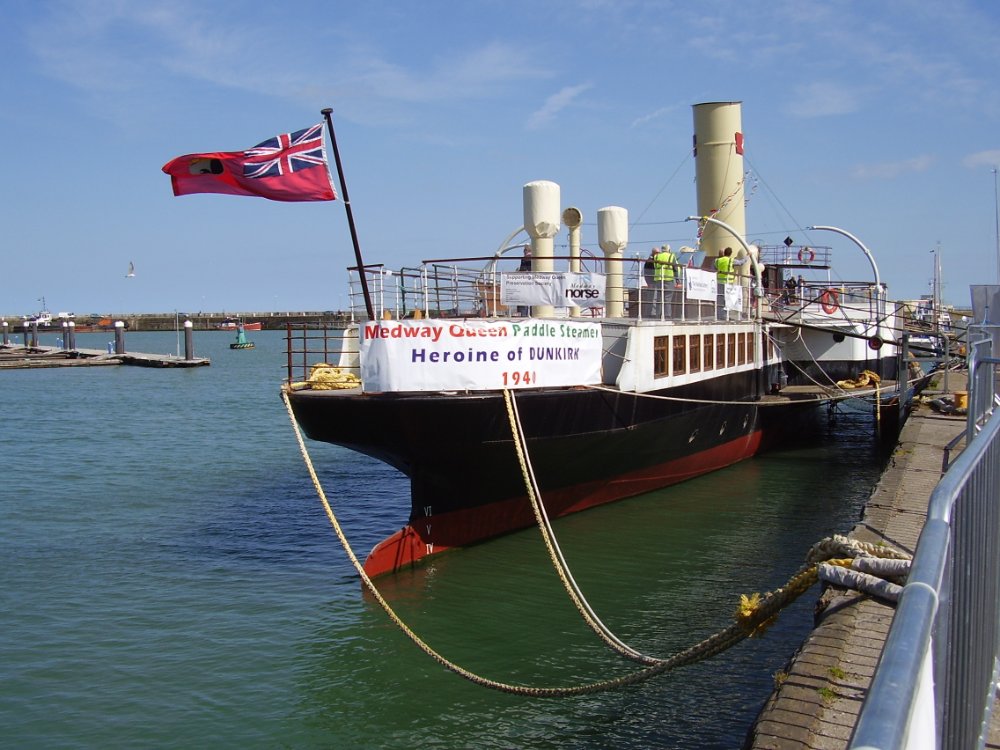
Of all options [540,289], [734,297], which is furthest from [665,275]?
[540,289]

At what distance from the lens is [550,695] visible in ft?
29.6

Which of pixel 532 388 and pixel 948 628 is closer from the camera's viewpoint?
pixel 948 628

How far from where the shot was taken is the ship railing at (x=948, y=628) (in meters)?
1.77

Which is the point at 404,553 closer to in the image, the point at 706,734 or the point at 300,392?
the point at 300,392

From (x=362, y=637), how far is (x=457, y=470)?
3095mm

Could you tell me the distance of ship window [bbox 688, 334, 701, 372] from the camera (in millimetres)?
18506

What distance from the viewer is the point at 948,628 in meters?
2.92

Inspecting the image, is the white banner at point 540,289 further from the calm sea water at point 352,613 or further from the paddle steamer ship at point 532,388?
the calm sea water at point 352,613

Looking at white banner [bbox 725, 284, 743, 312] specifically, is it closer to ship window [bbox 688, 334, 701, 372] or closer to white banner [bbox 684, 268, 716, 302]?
white banner [bbox 684, 268, 716, 302]

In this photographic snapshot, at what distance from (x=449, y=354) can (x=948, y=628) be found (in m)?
10.4

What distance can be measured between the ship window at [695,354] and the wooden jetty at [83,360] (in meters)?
57.5

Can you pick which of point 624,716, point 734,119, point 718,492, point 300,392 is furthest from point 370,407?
point 734,119

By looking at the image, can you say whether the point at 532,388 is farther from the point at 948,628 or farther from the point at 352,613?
the point at 948,628

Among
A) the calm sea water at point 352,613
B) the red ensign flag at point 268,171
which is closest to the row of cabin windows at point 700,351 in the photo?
the calm sea water at point 352,613
